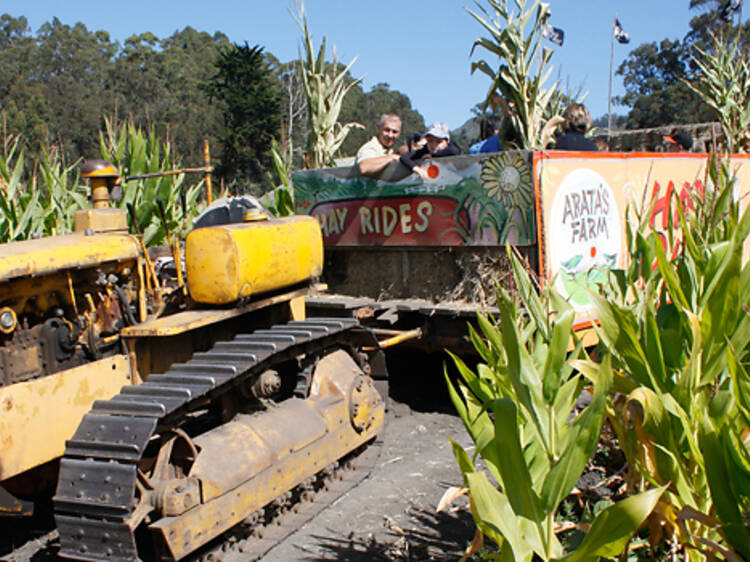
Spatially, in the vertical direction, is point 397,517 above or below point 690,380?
below

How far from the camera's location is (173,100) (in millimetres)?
45188

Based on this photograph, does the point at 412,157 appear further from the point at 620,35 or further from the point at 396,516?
the point at 620,35

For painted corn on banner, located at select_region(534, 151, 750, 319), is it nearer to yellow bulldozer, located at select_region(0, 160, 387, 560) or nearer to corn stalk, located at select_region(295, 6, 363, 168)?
yellow bulldozer, located at select_region(0, 160, 387, 560)

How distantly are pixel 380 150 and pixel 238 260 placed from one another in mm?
3059

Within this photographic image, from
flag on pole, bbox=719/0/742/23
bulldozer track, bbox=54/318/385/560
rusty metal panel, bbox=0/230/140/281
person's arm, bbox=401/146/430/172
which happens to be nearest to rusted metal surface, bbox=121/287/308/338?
bulldozer track, bbox=54/318/385/560

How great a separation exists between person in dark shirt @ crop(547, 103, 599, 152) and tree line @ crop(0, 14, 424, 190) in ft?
41.8

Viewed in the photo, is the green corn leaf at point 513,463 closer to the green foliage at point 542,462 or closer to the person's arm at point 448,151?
the green foliage at point 542,462

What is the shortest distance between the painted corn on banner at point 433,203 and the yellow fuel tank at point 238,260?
148 cm

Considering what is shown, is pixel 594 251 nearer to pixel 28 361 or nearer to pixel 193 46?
pixel 28 361

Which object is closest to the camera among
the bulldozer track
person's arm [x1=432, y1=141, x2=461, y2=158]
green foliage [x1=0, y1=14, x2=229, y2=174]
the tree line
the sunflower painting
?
the bulldozer track

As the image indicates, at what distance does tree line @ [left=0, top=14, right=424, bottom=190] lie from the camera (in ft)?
109

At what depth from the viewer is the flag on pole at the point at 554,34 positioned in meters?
6.36

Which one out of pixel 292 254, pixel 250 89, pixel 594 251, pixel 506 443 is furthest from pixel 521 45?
pixel 250 89

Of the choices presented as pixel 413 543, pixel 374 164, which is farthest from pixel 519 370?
pixel 374 164
